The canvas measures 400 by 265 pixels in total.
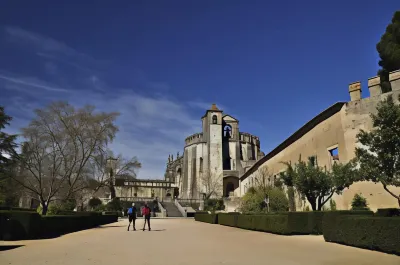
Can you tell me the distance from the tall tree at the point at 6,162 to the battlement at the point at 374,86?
24.5 meters

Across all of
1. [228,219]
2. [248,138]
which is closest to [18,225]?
[228,219]

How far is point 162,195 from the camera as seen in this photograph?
219ft

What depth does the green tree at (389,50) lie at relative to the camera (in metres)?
26.5

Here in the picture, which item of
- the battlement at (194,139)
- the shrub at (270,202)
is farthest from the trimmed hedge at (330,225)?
the battlement at (194,139)

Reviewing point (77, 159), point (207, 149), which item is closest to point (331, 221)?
point (77, 159)

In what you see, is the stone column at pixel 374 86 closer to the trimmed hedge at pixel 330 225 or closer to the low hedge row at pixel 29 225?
the trimmed hedge at pixel 330 225

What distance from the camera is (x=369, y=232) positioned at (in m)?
8.96

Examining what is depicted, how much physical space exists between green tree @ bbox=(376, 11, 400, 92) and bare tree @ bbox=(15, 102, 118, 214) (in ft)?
76.5

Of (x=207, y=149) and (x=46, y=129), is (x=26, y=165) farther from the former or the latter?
(x=207, y=149)

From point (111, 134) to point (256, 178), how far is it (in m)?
21.1

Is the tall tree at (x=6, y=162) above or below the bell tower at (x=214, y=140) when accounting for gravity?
below

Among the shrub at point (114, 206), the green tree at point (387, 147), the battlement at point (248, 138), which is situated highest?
the battlement at point (248, 138)

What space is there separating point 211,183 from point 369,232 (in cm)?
5405

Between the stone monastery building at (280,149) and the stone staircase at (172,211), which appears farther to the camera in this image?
the stone staircase at (172,211)
